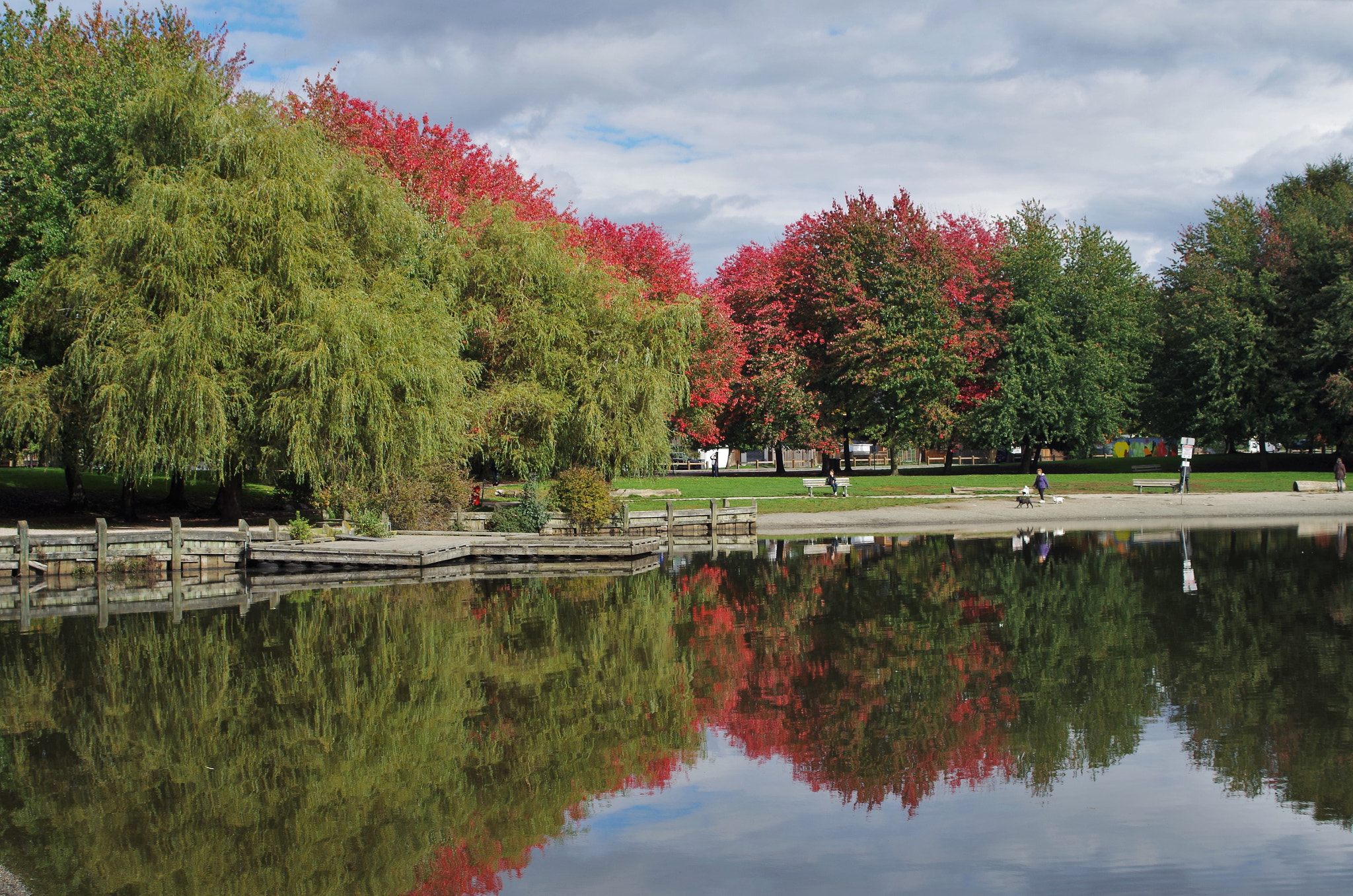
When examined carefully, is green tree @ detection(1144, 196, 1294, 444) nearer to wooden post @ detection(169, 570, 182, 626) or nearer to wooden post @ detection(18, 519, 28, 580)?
wooden post @ detection(169, 570, 182, 626)

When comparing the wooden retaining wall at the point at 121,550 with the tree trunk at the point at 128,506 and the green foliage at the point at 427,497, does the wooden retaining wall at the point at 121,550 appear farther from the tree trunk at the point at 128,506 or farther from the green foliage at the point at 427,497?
the tree trunk at the point at 128,506

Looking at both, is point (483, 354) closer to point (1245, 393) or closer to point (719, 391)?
point (719, 391)

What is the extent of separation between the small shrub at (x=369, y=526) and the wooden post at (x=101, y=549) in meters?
5.92

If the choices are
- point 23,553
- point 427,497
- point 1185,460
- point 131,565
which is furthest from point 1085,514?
point 23,553

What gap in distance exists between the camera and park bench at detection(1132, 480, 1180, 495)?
47812mm

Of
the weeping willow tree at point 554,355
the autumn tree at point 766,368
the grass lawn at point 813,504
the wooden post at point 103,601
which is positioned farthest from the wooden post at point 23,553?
the autumn tree at point 766,368

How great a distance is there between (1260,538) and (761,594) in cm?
1836

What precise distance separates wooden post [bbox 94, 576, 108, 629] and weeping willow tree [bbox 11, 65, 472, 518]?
2.87 meters

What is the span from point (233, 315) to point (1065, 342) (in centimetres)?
4188

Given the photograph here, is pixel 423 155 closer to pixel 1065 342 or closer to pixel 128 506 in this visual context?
pixel 128 506

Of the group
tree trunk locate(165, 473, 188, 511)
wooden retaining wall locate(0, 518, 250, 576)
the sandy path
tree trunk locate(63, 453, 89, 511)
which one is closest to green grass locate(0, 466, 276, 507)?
tree trunk locate(165, 473, 188, 511)

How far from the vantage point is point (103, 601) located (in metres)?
21.9

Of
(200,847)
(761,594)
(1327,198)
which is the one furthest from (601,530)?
(1327,198)

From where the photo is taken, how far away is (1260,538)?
105 ft
